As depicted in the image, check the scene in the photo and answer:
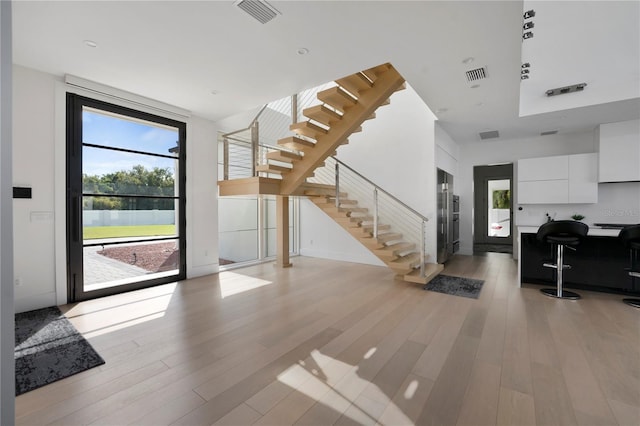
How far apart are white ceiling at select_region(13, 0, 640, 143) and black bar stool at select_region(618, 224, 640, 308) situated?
232 centimetres

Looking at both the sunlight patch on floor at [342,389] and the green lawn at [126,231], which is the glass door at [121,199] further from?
the sunlight patch on floor at [342,389]

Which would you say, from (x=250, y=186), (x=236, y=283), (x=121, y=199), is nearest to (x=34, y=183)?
(x=121, y=199)

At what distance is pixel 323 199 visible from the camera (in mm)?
5793

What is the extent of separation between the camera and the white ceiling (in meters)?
2.51

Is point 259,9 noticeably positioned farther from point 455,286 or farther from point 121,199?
point 455,286

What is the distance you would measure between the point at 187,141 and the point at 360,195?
3.81 meters

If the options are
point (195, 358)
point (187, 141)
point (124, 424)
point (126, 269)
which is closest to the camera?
point (124, 424)

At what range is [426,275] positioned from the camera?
4.65 m

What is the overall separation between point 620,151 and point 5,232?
794 cm

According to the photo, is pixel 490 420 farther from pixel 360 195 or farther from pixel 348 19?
pixel 360 195

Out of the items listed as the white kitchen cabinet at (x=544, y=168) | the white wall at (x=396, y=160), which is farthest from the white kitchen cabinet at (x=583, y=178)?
the white wall at (x=396, y=160)

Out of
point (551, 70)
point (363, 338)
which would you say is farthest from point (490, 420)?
point (551, 70)

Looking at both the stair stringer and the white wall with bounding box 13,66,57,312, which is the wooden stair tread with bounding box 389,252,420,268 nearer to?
the stair stringer

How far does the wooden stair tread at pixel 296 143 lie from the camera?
471 cm
